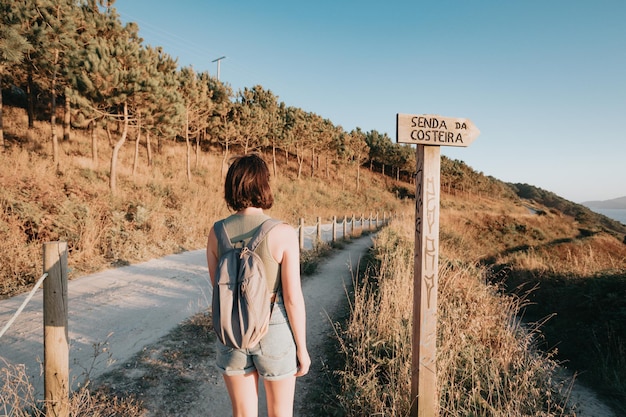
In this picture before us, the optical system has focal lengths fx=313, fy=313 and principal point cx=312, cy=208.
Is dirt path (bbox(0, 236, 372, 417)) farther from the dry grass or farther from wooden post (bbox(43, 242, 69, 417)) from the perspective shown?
the dry grass

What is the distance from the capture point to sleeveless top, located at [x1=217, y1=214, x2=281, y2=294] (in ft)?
5.17

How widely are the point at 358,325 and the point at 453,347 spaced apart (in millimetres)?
1150

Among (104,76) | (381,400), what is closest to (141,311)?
(381,400)

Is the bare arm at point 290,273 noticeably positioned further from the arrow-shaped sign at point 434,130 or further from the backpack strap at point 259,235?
the arrow-shaped sign at point 434,130

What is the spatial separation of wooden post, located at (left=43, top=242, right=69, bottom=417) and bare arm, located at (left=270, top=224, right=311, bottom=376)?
1794 millimetres

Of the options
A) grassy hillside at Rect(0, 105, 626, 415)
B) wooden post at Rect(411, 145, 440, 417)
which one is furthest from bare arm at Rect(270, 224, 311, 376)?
grassy hillside at Rect(0, 105, 626, 415)

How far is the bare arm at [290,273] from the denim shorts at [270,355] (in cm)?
5

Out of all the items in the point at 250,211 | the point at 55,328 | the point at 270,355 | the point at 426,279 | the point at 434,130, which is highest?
the point at 434,130

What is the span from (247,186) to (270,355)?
89cm

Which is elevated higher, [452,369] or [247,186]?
[247,186]

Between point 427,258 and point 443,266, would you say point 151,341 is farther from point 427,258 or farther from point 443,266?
point 443,266

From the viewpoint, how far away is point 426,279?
2.61 meters

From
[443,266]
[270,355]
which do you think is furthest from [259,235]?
[443,266]

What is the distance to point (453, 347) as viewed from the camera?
371 cm
